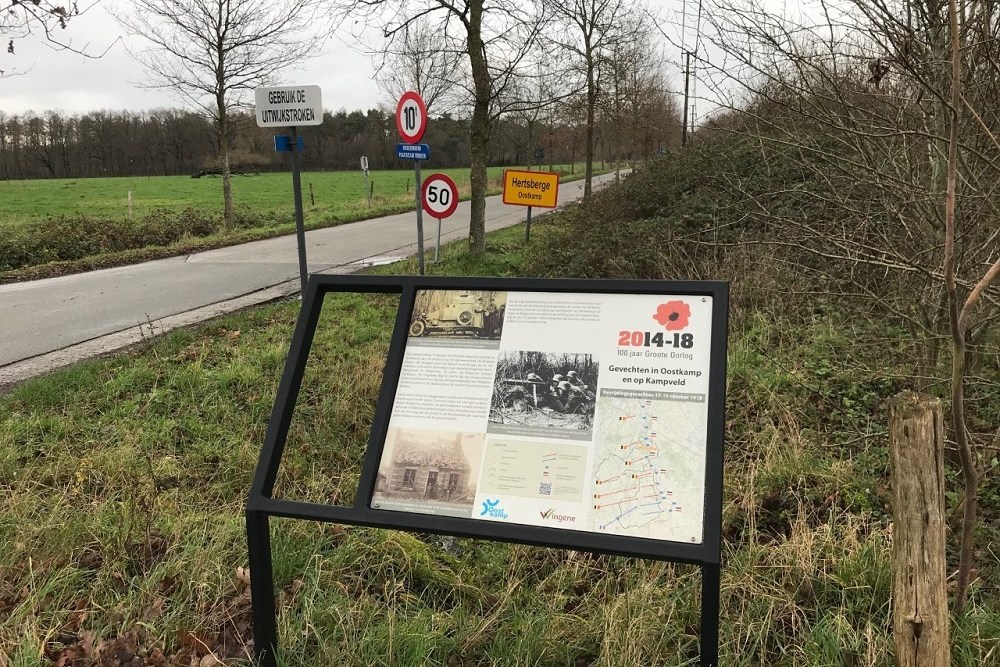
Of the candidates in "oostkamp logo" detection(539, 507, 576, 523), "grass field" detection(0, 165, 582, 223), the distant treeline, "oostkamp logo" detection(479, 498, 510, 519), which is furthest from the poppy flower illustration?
the distant treeline

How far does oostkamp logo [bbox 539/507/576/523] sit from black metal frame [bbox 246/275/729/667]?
36 mm

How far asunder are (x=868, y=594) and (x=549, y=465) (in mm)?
1509

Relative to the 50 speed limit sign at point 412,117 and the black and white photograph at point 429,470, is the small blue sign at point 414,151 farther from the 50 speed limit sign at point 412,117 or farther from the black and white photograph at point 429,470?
the black and white photograph at point 429,470

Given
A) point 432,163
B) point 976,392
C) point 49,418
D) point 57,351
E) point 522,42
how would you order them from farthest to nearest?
point 432,163
point 522,42
point 57,351
point 49,418
point 976,392

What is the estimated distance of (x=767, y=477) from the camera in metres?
3.68

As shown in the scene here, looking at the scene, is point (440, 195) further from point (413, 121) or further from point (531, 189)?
point (531, 189)

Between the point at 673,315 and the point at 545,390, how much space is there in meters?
0.45

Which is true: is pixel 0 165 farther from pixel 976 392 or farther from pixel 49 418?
pixel 976 392

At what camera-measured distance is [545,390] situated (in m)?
2.17

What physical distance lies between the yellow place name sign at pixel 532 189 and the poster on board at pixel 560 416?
10.6m

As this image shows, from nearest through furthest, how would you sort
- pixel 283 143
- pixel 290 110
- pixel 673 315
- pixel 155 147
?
1. pixel 673 315
2. pixel 290 110
3. pixel 283 143
4. pixel 155 147

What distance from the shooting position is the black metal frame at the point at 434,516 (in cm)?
190

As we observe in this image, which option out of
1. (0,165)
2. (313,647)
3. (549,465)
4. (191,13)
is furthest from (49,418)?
(0,165)

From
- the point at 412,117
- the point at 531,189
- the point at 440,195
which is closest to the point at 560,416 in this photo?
the point at 412,117
